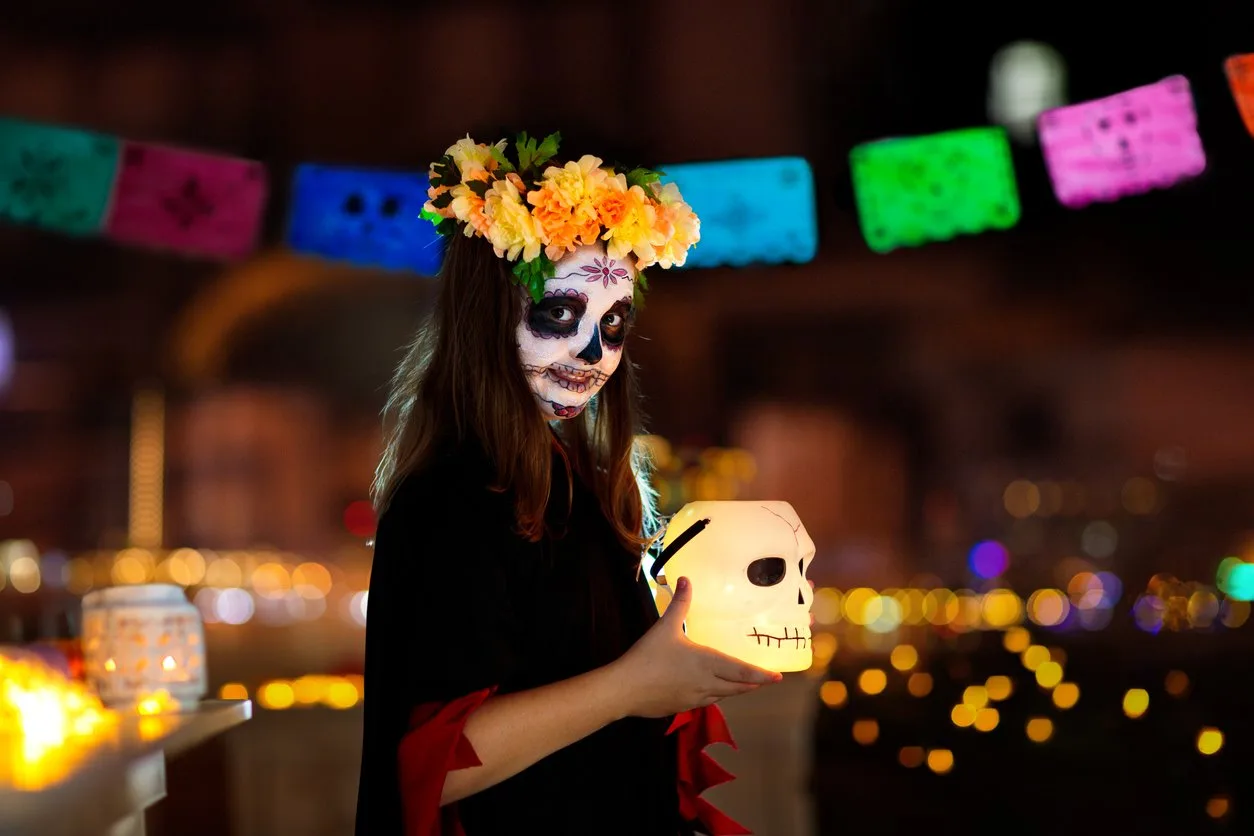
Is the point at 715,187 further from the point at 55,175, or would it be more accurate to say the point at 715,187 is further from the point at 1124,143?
the point at 55,175

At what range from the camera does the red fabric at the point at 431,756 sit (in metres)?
1.54

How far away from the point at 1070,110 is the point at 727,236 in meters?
0.99

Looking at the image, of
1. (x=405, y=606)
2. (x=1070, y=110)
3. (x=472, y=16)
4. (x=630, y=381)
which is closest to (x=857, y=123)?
(x=472, y=16)

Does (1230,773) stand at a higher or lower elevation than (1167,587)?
lower

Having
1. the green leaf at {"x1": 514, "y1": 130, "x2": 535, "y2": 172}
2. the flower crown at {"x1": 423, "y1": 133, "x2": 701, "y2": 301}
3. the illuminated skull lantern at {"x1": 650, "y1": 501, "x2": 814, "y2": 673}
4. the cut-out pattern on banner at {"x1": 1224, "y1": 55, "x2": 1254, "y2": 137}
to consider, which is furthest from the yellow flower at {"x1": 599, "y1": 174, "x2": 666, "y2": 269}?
the cut-out pattern on banner at {"x1": 1224, "y1": 55, "x2": 1254, "y2": 137}

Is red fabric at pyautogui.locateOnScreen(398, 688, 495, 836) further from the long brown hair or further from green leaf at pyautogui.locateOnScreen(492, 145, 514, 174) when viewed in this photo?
green leaf at pyautogui.locateOnScreen(492, 145, 514, 174)

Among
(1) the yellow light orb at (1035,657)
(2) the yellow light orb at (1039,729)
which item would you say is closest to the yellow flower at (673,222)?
(2) the yellow light orb at (1039,729)

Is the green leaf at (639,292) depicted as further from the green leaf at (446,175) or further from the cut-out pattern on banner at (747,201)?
the cut-out pattern on banner at (747,201)

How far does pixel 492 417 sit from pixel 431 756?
1.32 ft

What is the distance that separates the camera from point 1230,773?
568cm

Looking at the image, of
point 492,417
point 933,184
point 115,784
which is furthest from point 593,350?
point 933,184

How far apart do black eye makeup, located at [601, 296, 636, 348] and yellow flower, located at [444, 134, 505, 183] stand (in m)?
0.23

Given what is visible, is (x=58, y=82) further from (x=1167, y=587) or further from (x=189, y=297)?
(x=1167, y=587)

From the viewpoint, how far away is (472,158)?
70.9 inches
